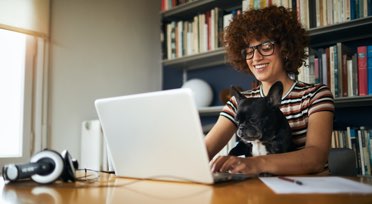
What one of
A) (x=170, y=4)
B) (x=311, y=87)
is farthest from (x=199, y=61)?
(x=311, y=87)

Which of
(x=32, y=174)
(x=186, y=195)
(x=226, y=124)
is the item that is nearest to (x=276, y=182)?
(x=186, y=195)

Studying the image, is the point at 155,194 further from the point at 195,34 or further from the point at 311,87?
the point at 195,34

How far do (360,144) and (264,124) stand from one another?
0.94 meters

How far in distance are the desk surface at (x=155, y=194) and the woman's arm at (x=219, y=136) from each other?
54 centimetres

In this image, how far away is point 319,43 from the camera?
2.10 m

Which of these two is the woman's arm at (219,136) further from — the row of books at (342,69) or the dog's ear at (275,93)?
the row of books at (342,69)

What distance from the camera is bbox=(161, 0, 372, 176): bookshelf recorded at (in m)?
1.84

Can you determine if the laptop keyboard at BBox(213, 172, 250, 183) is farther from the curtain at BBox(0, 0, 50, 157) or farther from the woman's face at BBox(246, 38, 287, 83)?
the curtain at BBox(0, 0, 50, 157)

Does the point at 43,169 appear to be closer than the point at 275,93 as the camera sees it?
Yes

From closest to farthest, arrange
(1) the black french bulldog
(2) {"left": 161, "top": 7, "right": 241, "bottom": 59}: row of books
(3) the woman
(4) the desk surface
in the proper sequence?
(4) the desk surface < (1) the black french bulldog < (3) the woman < (2) {"left": 161, "top": 7, "right": 241, "bottom": 59}: row of books

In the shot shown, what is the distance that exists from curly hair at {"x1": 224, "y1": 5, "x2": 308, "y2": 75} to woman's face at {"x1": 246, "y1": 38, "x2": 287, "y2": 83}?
2 cm

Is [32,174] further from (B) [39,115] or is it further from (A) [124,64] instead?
(A) [124,64]

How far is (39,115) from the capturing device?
216 centimetres

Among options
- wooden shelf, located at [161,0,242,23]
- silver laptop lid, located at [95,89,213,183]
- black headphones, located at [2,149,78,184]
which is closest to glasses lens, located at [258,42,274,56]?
silver laptop lid, located at [95,89,213,183]
